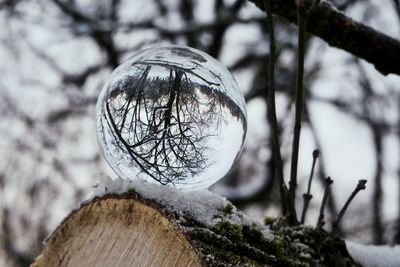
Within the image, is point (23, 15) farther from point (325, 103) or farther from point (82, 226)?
point (82, 226)

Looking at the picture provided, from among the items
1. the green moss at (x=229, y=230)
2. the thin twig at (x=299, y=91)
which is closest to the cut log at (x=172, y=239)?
the green moss at (x=229, y=230)

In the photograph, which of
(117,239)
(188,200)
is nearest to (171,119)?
(188,200)

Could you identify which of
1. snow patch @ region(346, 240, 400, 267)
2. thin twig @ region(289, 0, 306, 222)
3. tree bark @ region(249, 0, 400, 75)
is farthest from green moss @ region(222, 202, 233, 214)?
tree bark @ region(249, 0, 400, 75)

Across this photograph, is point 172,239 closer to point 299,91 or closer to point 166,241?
point 166,241

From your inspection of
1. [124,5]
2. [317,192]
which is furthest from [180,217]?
[317,192]

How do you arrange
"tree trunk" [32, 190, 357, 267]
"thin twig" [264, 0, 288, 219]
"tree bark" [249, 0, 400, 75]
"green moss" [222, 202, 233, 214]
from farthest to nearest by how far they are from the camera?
"tree bark" [249, 0, 400, 75]
"thin twig" [264, 0, 288, 219]
"green moss" [222, 202, 233, 214]
"tree trunk" [32, 190, 357, 267]

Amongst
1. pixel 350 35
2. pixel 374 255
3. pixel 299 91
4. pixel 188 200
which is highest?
pixel 350 35

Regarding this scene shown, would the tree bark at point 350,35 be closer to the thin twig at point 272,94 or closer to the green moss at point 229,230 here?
the thin twig at point 272,94

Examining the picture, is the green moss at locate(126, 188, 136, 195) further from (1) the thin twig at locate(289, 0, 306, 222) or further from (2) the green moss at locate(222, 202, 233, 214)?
(1) the thin twig at locate(289, 0, 306, 222)
